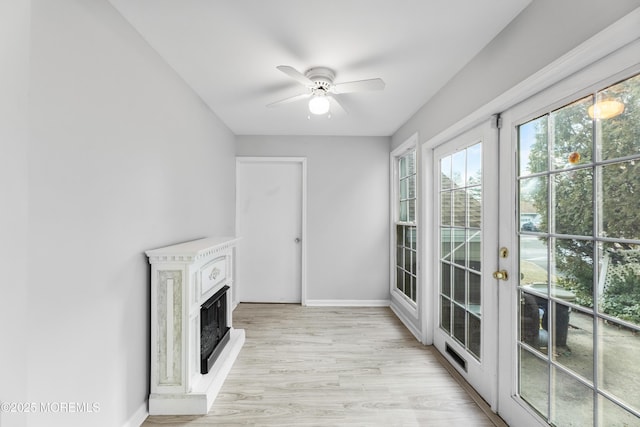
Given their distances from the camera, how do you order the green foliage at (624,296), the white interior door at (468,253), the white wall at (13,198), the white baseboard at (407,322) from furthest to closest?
the white baseboard at (407,322)
the white interior door at (468,253)
the green foliage at (624,296)
the white wall at (13,198)

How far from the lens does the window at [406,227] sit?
12.1 feet

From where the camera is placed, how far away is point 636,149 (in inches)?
46.6

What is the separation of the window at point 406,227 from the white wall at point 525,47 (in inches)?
46.0

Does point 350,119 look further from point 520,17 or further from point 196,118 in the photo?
point 520,17

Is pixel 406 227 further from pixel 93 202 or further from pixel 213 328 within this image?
pixel 93 202

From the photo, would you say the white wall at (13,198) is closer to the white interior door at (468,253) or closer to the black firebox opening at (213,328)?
the black firebox opening at (213,328)

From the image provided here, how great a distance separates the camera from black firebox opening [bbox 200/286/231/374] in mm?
2314

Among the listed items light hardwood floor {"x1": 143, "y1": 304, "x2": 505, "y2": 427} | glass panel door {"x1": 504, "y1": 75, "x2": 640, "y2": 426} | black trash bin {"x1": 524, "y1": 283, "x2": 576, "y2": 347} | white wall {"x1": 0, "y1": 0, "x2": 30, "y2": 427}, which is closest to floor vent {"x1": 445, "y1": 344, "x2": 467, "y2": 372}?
light hardwood floor {"x1": 143, "y1": 304, "x2": 505, "y2": 427}

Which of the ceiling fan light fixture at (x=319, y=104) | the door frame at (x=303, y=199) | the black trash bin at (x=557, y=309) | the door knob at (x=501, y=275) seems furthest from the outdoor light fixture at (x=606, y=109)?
the door frame at (x=303, y=199)

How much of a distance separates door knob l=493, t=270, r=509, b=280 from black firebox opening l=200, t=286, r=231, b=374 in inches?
79.5

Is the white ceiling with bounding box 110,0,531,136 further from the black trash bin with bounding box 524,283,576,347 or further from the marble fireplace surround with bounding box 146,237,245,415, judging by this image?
the black trash bin with bounding box 524,283,576,347

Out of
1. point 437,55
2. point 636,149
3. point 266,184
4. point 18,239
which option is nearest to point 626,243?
point 636,149

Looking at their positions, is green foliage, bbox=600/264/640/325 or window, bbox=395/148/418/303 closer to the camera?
green foliage, bbox=600/264/640/325

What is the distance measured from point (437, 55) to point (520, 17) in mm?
547
